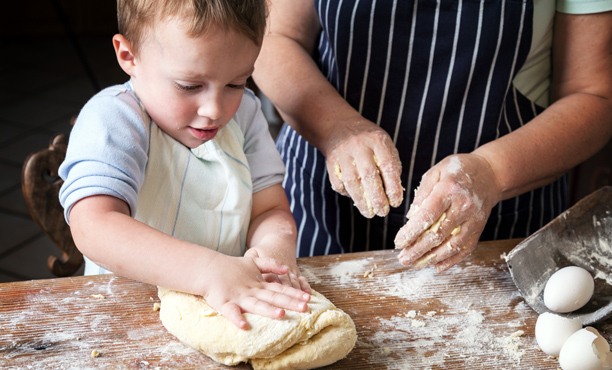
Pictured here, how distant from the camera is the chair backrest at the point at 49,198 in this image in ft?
4.25

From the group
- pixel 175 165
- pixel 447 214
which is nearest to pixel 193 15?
pixel 175 165

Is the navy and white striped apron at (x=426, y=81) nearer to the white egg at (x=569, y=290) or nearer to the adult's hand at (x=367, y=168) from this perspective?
the adult's hand at (x=367, y=168)

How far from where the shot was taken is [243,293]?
930 mm

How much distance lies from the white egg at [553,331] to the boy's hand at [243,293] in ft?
1.37

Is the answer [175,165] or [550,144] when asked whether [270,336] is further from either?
→ [550,144]

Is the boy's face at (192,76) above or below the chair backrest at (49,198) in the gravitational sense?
above

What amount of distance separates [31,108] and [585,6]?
3.99m

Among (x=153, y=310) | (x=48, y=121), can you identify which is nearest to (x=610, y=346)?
(x=153, y=310)

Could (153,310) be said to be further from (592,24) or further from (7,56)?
(7,56)

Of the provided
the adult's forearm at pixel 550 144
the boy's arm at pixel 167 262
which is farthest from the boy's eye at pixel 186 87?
the adult's forearm at pixel 550 144

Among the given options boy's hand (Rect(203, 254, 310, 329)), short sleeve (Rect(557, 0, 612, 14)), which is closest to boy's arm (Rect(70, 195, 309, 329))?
boy's hand (Rect(203, 254, 310, 329))

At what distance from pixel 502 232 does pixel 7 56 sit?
4.88 m

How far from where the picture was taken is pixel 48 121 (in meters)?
4.03

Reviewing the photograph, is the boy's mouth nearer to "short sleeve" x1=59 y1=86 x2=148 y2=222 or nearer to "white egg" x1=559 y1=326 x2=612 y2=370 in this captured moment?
"short sleeve" x1=59 y1=86 x2=148 y2=222
